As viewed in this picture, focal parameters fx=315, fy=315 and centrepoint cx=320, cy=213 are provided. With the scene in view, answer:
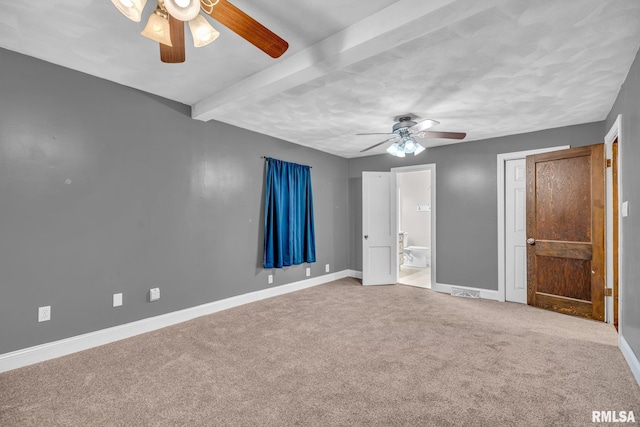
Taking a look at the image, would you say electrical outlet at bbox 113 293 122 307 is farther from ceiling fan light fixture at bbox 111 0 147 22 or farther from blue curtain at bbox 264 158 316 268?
ceiling fan light fixture at bbox 111 0 147 22

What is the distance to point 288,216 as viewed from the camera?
5.04m

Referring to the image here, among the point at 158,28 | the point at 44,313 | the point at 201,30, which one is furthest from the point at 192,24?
the point at 44,313

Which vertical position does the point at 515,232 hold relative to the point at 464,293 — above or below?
above

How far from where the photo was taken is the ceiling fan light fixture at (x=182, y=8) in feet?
4.82

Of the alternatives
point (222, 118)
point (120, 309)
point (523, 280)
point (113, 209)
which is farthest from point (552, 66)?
point (120, 309)

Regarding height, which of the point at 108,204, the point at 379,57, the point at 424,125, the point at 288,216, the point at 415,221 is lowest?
the point at 415,221

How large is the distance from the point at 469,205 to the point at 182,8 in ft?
15.8

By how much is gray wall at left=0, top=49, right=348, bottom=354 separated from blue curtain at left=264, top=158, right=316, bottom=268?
262 mm

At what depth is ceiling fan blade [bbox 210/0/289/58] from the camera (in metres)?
1.53

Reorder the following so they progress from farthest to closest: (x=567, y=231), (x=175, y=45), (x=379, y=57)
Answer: (x=567, y=231) → (x=379, y=57) → (x=175, y=45)

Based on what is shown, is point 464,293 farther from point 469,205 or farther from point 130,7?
point 130,7

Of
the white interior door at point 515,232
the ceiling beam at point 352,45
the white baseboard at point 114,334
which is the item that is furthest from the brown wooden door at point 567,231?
the white baseboard at point 114,334

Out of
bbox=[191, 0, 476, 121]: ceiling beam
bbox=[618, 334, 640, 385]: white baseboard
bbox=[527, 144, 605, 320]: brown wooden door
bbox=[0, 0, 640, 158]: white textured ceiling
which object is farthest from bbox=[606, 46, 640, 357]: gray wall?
bbox=[191, 0, 476, 121]: ceiling beam

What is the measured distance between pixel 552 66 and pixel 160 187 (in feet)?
13.1
